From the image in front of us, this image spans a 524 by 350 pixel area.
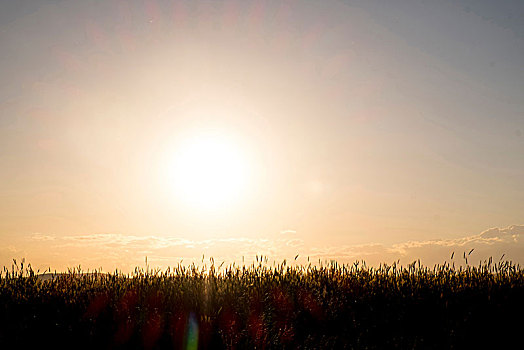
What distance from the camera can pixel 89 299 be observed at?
28.7 feet

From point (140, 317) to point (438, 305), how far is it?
18.8 feet

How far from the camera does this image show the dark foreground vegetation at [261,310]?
24.5 feet

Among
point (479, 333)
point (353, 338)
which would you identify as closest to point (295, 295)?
point (353, 338)

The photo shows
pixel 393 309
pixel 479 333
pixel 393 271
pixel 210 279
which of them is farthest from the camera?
pixel 393 271

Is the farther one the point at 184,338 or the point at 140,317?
the point at 140,317

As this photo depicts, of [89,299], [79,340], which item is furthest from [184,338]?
[89,299]

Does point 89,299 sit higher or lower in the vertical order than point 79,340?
higher

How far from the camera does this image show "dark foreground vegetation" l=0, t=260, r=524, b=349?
7477 millimetres

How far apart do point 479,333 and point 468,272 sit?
3.09 m

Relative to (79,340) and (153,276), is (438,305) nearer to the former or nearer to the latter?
(153,276)

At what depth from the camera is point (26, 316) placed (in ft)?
27.2

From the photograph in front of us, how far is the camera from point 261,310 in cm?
841

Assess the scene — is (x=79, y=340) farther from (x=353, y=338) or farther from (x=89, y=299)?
(x=353, y=338)

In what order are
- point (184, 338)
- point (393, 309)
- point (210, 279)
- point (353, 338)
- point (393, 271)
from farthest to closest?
point (393, 271) → point (210, 279) → point (393, 309) → point (353, 338) → point (184, 338)
